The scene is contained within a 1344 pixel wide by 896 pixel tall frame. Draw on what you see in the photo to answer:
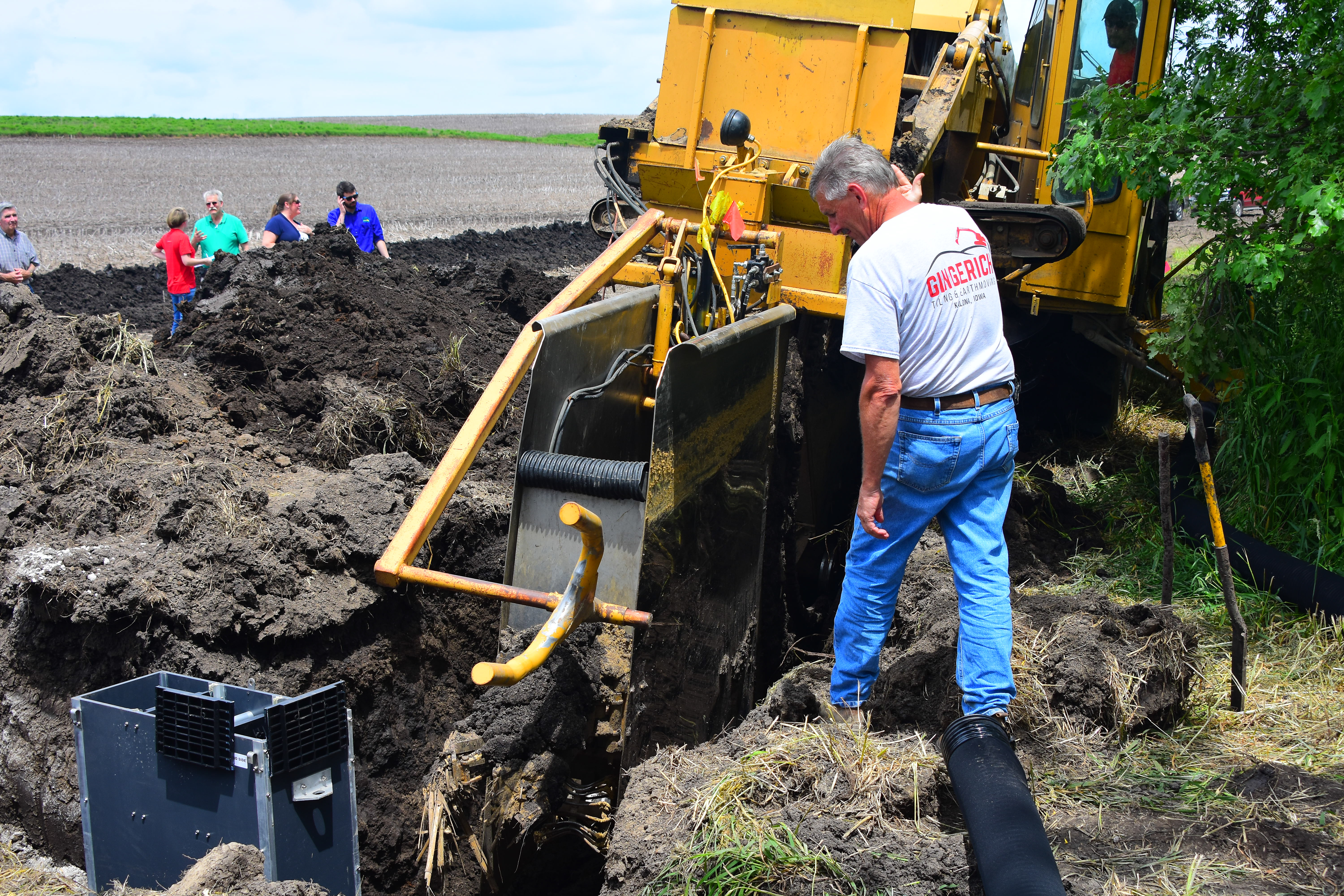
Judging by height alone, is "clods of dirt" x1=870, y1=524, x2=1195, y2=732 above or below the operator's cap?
below

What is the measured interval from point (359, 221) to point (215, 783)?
321 inches

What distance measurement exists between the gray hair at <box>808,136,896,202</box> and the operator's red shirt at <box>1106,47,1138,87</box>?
3114 mm

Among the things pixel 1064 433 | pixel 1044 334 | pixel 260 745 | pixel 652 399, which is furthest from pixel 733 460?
pixel 1064 433

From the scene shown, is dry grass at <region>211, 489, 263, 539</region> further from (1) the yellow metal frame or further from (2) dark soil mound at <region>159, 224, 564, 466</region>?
(1) the yellow metal frame

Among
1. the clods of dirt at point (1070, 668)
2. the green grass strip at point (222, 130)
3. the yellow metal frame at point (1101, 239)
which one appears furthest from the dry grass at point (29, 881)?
the green grass strip at point (222, 130)

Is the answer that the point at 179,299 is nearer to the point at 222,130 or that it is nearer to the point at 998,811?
the point at 998,811

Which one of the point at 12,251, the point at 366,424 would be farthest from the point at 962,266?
the point at 12,251

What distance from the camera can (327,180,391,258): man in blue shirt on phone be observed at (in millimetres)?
9898

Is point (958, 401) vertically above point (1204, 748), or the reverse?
point (958, 401)

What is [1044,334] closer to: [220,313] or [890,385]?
[890,385]

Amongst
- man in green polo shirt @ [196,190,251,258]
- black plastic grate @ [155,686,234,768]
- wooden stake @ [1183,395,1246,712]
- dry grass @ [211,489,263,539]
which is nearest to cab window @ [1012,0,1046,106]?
wooden stake @ [1183,395,1246,712]

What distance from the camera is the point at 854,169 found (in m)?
3.27

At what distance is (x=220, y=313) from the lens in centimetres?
677

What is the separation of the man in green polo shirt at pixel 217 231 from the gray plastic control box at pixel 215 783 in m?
7.60
